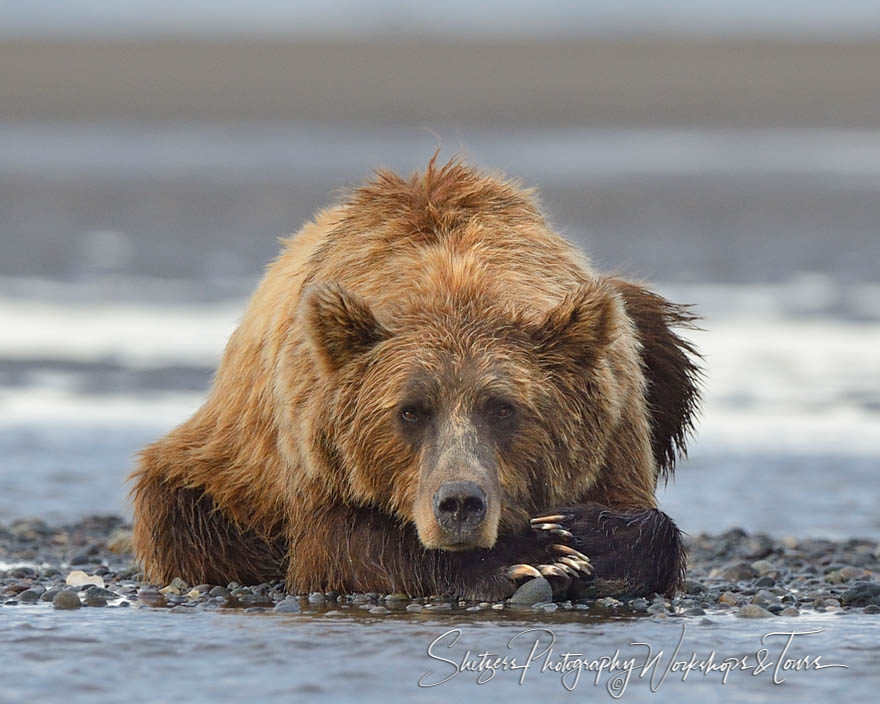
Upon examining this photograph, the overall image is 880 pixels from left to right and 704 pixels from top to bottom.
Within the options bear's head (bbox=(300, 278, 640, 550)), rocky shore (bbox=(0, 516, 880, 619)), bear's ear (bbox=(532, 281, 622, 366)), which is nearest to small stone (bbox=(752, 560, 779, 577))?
rocky shore (bbox=(0, 516, 880, 619))

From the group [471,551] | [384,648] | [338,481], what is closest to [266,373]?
[338,481]

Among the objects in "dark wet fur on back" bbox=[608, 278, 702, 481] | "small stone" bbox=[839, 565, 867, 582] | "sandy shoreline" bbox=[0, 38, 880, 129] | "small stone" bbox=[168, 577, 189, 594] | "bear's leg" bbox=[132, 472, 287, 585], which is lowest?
"small stone" bbox=[839, 565, 867, 582]

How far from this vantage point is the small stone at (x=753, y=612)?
6.16m

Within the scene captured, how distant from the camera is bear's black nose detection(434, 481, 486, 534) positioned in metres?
5.77

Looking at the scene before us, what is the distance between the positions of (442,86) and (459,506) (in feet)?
114

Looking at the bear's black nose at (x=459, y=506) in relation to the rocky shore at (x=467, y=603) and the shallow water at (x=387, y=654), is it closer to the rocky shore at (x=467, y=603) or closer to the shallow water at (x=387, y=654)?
the shallow water at (x=387, y=654)

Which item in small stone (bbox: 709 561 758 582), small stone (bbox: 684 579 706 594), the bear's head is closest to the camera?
the bear's head

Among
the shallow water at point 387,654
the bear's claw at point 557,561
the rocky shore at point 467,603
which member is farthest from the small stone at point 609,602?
the shallow water at point 387,654

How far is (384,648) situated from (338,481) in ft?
3.16

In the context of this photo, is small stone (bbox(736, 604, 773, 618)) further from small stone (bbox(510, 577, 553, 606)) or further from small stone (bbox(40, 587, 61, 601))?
small stone (bbox(40, 587, 61, 601))

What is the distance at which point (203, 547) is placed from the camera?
6980 mm

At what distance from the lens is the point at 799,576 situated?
725 cm

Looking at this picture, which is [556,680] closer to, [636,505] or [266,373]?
[636,505]

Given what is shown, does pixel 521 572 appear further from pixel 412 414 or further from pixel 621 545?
pixel 412 414
